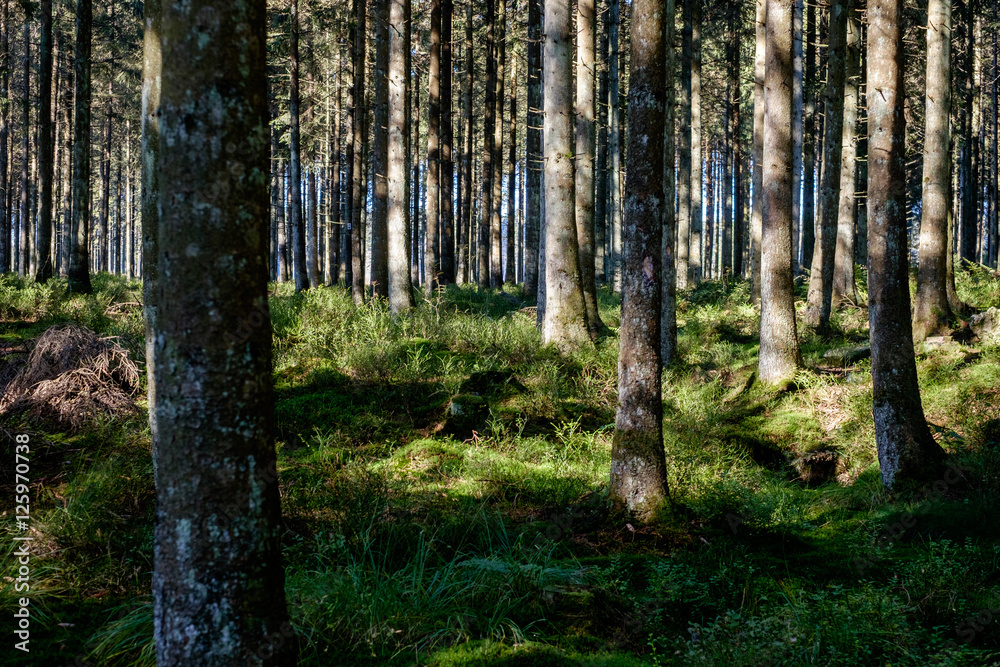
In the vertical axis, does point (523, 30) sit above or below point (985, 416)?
above

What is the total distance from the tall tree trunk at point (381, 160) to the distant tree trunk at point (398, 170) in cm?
155

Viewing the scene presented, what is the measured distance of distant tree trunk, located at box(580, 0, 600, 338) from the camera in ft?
40.3

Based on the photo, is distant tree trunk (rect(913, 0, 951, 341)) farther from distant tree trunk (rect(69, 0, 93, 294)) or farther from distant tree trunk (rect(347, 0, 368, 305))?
distant tree trunk (rect(69, 0, 93, 294))

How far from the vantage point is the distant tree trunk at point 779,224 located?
952 cm

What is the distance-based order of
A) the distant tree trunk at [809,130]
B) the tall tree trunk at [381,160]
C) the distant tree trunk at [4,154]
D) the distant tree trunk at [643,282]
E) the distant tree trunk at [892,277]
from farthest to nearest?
the distant tree trunk at [4,154], the distant tree trunk at [809,130], the tall tree trunk at [381,160], the distant tree trunk at [892,277], the distant tree trunk at [643,282]

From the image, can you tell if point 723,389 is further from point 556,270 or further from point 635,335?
point 635,335

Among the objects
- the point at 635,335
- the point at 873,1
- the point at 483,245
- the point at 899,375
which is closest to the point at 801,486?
the point at 899,375

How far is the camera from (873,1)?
6.25 metres

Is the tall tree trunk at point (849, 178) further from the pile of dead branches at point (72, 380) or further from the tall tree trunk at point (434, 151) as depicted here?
the pile of dead branches at point (72, 380)

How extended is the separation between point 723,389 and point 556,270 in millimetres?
3176

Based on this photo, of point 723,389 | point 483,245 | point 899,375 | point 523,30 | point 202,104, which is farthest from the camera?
point 483,245

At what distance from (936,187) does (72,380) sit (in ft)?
42.0

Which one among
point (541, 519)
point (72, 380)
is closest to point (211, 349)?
point (541, 519)

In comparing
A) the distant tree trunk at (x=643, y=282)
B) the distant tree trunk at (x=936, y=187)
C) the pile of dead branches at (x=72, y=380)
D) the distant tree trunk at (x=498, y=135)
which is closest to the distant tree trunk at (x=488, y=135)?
the distant tree trunk at (x=498, y=135)
